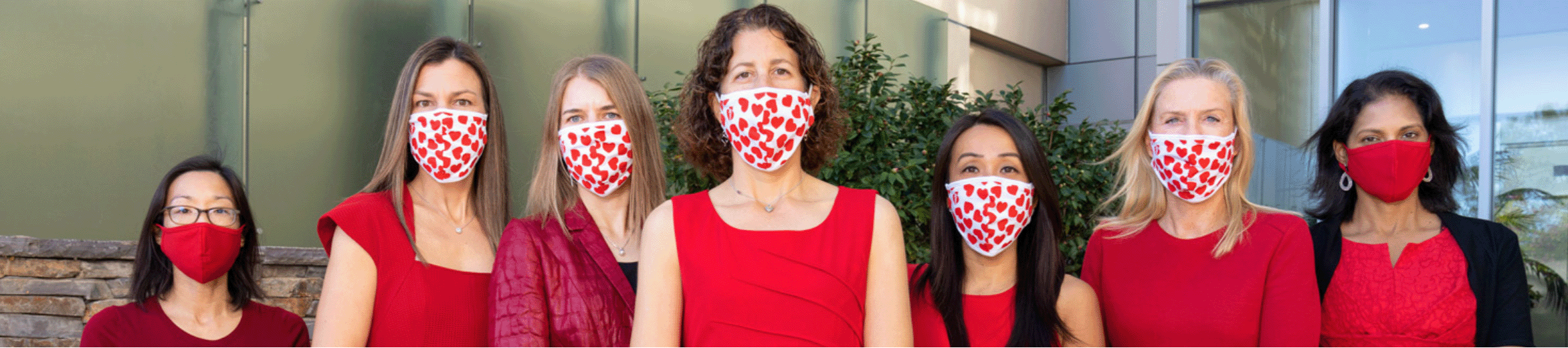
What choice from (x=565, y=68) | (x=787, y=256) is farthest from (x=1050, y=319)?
(x=565, y=68)

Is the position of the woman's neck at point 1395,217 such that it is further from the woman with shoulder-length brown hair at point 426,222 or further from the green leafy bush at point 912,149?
the woman with shoulder-length brown hair at point 426,222

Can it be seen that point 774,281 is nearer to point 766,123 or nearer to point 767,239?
point 767,239

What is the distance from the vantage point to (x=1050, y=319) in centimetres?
317

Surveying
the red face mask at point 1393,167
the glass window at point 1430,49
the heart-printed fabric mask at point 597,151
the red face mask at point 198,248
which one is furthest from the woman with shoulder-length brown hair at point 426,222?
the glass window at point 1430,49

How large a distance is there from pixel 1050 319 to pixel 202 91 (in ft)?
17.0

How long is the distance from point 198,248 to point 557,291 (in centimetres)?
124

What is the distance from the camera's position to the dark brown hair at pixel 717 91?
8.46ft

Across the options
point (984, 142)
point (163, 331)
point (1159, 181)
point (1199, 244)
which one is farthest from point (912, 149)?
point (163, 331)

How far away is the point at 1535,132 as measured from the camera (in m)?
8.31

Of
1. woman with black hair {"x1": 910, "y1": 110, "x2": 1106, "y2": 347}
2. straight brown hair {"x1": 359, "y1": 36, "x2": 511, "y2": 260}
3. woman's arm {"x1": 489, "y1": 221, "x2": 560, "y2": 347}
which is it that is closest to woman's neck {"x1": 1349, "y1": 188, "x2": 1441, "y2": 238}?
woman with black hair {"x1": 910, "y1": 110, "x2": 1106, "y2": 347}

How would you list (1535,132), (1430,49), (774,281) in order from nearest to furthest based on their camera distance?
(774,281) → (1535,132) → (1430,49)

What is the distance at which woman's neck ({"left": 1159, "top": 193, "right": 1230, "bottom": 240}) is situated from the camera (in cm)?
346

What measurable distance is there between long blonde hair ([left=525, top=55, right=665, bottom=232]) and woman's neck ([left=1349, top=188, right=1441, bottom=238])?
2.30 metres

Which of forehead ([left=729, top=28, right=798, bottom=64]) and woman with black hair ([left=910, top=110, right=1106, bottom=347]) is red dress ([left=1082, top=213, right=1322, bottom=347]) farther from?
forehead ([left=729, top=28, right=798, bottom=64])
